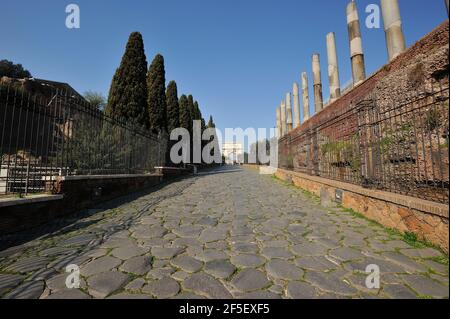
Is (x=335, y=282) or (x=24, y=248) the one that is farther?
(x=24, y=248)

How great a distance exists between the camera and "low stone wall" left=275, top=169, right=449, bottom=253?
2.75 m

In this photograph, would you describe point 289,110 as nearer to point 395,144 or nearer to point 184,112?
point 184,112

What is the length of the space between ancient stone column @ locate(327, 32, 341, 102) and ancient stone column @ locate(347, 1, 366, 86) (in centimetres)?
220

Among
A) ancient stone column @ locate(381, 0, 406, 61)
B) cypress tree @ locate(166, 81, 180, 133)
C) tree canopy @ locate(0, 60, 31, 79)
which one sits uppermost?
tree canopy @ locate(0, 60, 31, 79)

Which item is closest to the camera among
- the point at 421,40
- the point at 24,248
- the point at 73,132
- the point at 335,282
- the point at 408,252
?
the point at 335,282

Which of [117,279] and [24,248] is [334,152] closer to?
[117,279]

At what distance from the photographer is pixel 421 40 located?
4.22 meters

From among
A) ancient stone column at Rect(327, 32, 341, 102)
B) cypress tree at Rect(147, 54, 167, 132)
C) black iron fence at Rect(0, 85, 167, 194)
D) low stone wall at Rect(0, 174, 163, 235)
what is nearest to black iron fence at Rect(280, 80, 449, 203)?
ancient stone column at Rect(327, 32, 341, 102)

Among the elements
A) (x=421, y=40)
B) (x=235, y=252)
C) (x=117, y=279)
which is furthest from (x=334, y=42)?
(x=117, y=279)

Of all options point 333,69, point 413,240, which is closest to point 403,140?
point 413,240

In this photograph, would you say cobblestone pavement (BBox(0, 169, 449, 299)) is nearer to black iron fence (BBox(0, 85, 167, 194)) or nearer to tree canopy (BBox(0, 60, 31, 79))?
black iron fence (BBox(0, 85, 167, 194))

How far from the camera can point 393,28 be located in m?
6.95

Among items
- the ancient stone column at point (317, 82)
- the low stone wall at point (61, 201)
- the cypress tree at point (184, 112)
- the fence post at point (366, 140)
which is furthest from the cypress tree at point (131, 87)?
the fence post at point (366, 140)
